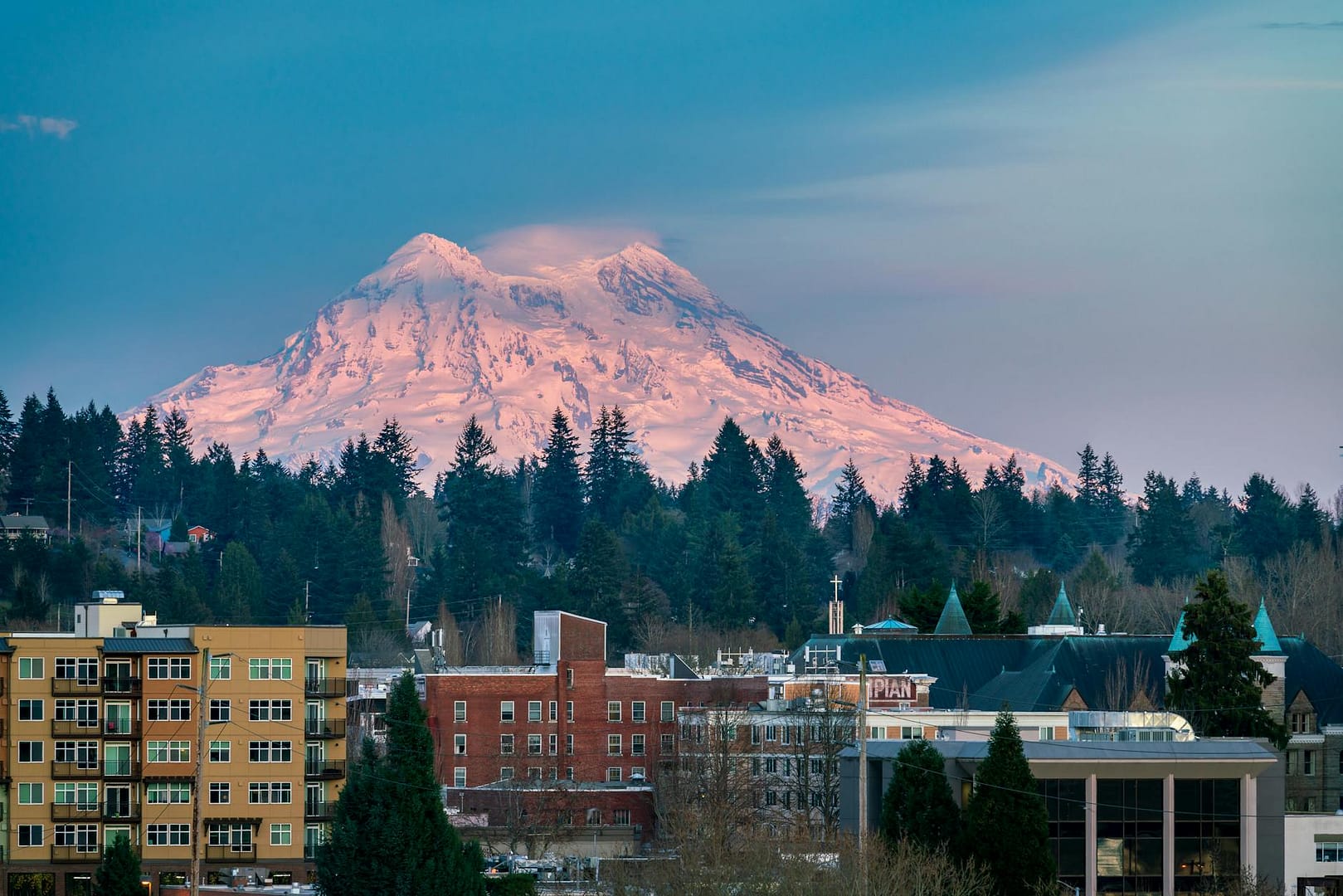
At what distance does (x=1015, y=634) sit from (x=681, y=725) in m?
24.3

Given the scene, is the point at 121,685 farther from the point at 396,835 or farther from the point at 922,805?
the point at 922,805

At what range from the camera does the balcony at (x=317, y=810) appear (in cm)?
8925

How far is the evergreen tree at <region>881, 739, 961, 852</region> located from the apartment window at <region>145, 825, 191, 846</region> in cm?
2861

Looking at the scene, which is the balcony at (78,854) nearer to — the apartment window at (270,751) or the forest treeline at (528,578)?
the apartment window at (270,751)

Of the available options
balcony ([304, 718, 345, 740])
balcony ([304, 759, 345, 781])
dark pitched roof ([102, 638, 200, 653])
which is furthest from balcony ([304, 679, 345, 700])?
dark pitched roof ([102, 638, 200, 653])

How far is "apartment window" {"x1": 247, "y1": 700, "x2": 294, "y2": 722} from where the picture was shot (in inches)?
3506

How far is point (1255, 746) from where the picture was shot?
82125 millimetres

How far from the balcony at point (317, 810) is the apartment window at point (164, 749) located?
16.9 feet

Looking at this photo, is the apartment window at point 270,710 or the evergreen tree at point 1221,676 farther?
the evergreen tree at point 1221,676

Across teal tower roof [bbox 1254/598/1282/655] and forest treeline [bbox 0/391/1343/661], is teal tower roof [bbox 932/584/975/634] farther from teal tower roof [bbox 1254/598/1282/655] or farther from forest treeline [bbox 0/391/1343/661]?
teal tower roof [bbox 1254/598/1282/655]

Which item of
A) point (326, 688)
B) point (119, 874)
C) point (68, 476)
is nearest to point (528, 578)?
point (68, 476)

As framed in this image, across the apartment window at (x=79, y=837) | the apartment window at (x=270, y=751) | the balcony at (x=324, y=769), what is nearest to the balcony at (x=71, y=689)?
the apartment window at (x=79, y=837)

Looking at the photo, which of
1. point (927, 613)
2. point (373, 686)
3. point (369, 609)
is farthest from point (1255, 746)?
point (369, 609)

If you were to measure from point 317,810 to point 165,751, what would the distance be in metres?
6.31
